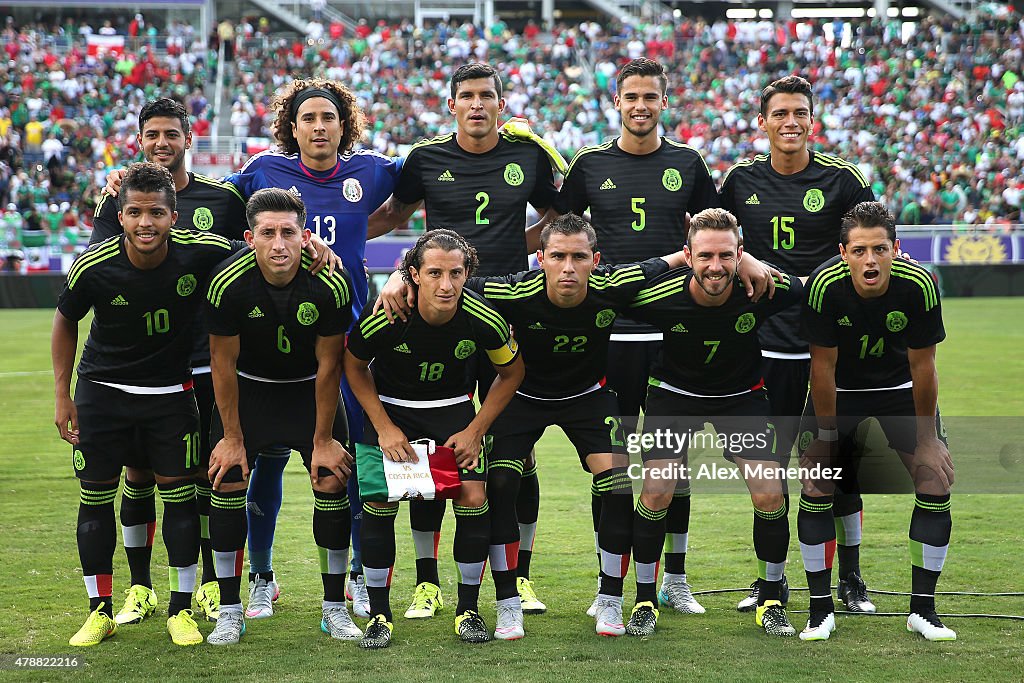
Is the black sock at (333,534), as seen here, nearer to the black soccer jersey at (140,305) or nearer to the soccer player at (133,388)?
the soccer player at (133,388)

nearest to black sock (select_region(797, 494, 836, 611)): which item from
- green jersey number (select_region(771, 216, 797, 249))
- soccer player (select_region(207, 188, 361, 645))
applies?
green jersey number (select_region(771, 216, 797, 249))

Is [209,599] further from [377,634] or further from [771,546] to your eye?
[771,546]

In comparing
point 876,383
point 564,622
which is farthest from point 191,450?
point 876,383

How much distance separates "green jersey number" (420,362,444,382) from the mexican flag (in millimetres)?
314

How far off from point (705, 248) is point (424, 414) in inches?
61.0

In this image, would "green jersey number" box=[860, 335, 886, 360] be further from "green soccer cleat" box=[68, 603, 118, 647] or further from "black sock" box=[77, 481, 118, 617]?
"green soccer cleat" box=[68, 603, 118, 647]

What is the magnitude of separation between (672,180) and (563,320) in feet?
3.74

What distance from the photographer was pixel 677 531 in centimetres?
583

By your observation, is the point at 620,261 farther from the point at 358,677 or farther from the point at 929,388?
the point at 358,677

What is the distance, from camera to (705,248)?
5.15 metres

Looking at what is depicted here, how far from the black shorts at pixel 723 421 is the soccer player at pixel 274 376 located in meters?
1.54

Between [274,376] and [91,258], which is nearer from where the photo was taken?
[91,258]

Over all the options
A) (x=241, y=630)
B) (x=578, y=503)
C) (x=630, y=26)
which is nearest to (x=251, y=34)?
(x=630, y=26)

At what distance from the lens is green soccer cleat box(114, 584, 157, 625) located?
5395 mm
